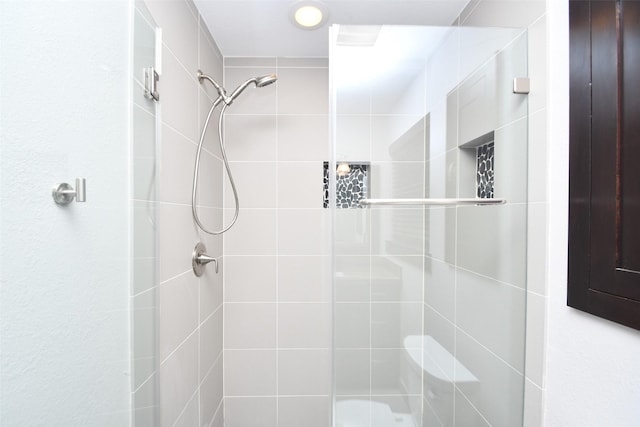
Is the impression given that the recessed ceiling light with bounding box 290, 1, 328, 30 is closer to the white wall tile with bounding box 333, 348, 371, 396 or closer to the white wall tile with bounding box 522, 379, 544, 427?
the white wall tile with bounding box 333, 348, 371, 396

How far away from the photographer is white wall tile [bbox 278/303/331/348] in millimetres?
1641

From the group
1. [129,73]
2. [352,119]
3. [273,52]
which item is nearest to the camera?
[129,73]

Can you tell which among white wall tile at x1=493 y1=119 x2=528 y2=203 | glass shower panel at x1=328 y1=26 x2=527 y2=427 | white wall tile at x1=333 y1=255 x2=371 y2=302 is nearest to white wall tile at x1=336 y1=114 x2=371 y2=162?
glass shower panel at x1=328 y1=26 x2=527 y2=427

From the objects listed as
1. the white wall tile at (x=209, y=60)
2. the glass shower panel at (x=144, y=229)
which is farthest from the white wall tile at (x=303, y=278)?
the white wall tile at (x=209, y=60)

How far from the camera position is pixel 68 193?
56 cm

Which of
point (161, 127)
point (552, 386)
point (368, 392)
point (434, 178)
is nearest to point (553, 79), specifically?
point (434, 178)

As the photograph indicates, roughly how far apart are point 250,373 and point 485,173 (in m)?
1.65

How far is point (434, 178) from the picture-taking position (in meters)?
0.91

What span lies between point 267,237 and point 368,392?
1.00 m

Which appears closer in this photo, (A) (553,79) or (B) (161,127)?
(A) (553,79)

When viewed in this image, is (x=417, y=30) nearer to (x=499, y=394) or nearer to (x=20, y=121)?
(x=20, y=121)

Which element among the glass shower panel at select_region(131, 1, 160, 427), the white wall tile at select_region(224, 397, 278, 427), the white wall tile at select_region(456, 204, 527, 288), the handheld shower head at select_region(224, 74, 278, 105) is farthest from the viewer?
the white wall tile at select_region(224, 397, 278, 427)

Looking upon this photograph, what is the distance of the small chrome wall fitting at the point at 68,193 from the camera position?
544 mm

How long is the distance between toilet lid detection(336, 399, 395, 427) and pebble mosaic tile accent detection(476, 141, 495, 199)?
2.69ft
